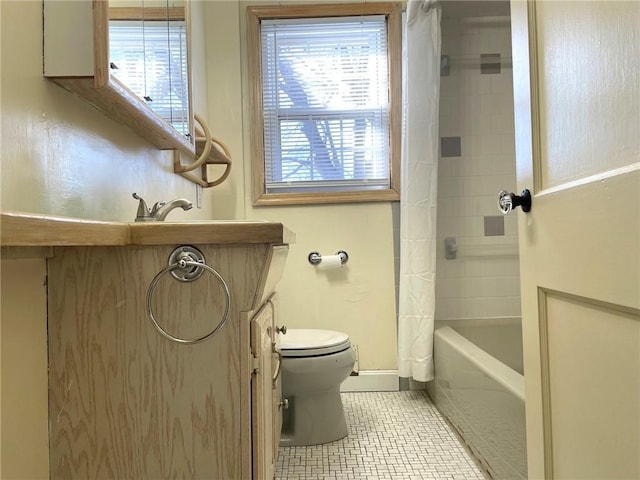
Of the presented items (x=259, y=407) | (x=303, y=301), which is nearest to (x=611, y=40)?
(x=259, y=407)

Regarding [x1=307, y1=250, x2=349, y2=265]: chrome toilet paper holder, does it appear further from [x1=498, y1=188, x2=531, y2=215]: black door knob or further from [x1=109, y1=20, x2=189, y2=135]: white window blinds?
[x1=498, y1=188, x2=531, y2=215]: black door knob

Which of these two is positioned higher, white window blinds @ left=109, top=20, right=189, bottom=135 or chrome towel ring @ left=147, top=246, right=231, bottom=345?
white window blinds @ left=109, top=20, right=189, bottom=135

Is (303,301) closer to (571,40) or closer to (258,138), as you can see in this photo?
(258,138)

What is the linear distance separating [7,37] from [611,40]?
99 centimetres

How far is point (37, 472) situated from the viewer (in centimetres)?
87

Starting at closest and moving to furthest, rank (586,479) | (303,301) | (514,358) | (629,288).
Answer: (629,288) < (586,479) < (514,358) < (303,301)

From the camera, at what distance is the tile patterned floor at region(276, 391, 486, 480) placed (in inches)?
63.8

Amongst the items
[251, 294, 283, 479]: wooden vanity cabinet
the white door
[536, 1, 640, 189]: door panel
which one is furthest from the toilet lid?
[536, 1, 640, 189]: door panel

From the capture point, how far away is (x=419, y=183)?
2.29m

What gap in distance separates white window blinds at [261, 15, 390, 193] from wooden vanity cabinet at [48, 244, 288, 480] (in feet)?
5.54

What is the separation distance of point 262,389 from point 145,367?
0.95 feet

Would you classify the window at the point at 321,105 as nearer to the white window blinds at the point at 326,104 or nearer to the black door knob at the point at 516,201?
the white window blinds at the point at 326,104

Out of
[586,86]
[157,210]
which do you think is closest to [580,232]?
[586,86]

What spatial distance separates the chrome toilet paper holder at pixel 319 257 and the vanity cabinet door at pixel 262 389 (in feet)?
3.78
